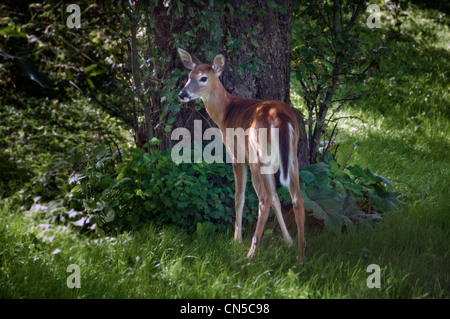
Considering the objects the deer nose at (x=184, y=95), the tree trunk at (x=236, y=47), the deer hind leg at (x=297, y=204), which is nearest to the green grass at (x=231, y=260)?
the deer hind leg at (x=297, y=204)

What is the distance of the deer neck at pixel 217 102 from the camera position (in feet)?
13.4

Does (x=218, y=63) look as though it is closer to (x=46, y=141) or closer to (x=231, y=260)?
(x=231, y=260)

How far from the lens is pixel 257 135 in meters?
3.80

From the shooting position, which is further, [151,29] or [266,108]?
[151,29]

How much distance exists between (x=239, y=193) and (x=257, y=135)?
2.00ft

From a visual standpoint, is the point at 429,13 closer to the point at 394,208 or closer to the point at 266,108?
the point at 394,208

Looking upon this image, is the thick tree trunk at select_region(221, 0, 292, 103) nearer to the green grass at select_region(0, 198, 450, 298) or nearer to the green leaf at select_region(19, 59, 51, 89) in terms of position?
the green grass at select_region(0, 198, 450, 298)

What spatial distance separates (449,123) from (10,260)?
249 inches

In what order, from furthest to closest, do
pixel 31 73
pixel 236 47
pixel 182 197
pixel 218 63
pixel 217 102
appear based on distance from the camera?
1. pixel 236 47
2. pixel 182 197
3. pixel 217 102
4. pixel 218 63
5. pixel 31 73

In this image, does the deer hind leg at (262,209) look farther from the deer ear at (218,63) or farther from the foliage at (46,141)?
the foliage at (46,141)

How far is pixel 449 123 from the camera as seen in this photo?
7410 mm

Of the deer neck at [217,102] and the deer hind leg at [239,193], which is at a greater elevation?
the deer neck at [217,102]

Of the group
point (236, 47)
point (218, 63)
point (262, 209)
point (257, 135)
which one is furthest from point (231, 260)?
point (236, 47)

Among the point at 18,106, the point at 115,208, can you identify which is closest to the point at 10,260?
the point at 115,208
